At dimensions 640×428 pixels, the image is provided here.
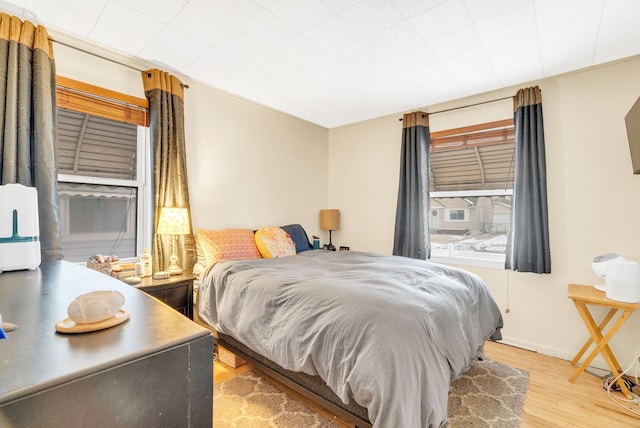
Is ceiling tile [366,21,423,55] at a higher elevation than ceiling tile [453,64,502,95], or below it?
higher

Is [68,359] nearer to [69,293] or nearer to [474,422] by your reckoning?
[69,293]

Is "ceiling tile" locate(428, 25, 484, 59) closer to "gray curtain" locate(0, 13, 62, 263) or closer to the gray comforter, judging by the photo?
the gray comforter

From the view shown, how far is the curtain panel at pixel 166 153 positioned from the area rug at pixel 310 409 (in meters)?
1.23

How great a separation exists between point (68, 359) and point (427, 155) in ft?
11.5

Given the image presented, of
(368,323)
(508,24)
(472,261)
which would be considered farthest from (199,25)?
(472,261)

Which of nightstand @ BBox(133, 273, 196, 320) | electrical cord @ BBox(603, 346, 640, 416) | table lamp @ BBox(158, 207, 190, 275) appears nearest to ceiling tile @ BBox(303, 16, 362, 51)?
table lamp @ BBox(158, 207, 190, 275)

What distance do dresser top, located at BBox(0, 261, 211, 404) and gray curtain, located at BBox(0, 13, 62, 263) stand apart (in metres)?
1.22

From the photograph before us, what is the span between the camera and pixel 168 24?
2.08 metres

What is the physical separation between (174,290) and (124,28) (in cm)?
191

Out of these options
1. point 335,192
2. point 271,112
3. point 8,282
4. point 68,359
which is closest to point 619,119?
point 335,192

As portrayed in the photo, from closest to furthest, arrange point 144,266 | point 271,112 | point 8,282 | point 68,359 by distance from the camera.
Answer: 1. point 68,359
2. point 8,282
3. point 144,266
4. point 271,112

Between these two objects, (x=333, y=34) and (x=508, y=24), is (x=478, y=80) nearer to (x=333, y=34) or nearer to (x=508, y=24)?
(x=508, y=24)

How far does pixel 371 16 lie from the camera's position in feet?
6.46

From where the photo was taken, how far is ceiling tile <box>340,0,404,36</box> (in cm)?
187
